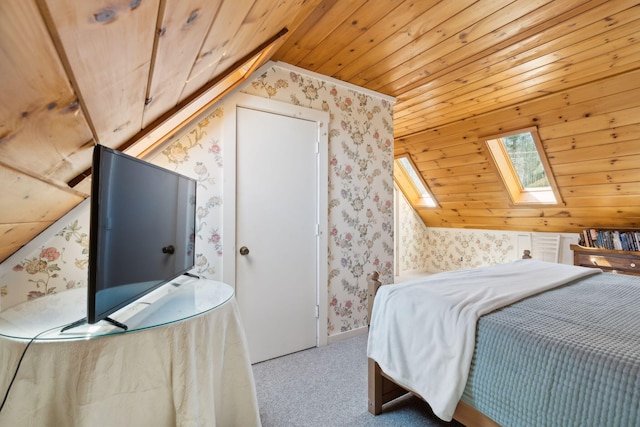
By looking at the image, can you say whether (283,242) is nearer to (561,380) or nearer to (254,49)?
(254,49)

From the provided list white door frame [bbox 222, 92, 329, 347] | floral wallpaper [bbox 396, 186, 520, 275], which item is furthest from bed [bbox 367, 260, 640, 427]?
floral wallpaper [bbox 396, 186, 520, 275]

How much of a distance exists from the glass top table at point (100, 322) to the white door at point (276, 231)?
0.79 meters

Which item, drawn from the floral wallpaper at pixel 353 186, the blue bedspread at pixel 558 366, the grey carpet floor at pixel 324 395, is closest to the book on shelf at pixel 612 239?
the blue bedspread at pixel 558 366

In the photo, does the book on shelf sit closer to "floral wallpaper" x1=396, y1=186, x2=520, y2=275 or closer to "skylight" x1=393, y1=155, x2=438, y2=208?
"floral wallpaper" x1=396, y1=186, x2=520, y2=275

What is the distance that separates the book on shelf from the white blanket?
1866 mm

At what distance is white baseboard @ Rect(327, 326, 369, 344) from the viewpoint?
2.64 metres

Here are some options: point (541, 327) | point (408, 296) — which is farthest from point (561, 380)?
point (408, 296)

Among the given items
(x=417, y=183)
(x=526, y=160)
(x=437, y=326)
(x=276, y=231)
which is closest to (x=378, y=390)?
(x=437, y=326)

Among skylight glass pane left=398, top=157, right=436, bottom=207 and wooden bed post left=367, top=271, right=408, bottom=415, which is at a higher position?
skylight glass pane left=398, top=157, right=436, bottom=207

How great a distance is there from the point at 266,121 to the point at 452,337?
6.21 ft

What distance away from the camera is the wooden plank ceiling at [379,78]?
0.60 m

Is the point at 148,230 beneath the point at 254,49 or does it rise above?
beneath

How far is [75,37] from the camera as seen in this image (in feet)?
1.69

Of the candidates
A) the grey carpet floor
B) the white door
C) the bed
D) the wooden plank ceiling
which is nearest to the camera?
the wooden plank ceiling
